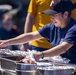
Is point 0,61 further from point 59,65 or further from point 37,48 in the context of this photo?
point 37,48

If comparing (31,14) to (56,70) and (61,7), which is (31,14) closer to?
(61,7)

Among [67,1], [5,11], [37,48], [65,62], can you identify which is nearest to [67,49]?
[65,62]

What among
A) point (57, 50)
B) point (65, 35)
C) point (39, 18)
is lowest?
point (57, 50)

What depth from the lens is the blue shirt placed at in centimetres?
457

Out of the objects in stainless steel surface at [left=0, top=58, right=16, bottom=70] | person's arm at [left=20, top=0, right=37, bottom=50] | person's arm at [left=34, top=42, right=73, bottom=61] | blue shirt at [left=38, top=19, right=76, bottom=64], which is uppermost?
person's arm at [left=20, top=0, right=37, bottom=50]

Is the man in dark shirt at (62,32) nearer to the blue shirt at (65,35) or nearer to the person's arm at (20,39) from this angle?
the blue shirt at (65,35)

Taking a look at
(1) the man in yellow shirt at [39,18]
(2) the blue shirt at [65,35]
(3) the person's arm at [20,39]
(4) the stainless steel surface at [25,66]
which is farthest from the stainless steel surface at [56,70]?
(1) the man in yellow shirt at [39,18]

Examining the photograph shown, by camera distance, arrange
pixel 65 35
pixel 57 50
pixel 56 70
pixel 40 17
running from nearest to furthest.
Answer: pixel 56 70 < pixel 57 50 < pixel 65 35 < pixel 40 17

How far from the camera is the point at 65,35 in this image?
183 inches

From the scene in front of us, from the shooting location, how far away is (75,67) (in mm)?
4168

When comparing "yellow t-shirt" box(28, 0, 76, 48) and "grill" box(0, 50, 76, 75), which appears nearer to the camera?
"grill" box(0, 50, 76, 75)

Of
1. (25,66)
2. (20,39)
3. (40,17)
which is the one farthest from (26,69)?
(40,17)

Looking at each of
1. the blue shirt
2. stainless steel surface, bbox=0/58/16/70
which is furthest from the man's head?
stainless steel surface, bbox=0/58/16/70

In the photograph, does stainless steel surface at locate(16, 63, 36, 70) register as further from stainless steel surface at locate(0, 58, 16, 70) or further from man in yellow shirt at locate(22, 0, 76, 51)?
man in yellow shirt at locate(22, 0, 76, 51)
